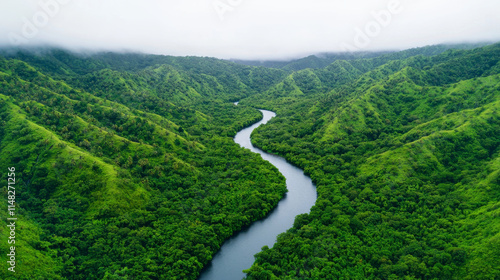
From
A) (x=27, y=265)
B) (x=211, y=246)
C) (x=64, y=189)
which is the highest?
(x=64, y=189)

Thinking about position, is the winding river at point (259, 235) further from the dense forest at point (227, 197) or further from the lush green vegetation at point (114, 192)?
the dense forest at point (227, 197)

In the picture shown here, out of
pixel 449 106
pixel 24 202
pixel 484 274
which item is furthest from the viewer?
pixel 449 106

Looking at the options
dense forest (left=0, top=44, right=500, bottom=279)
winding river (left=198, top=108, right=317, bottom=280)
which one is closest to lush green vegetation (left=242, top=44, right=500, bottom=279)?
dense forest (left=0, top=44, right=500, bottom=279)

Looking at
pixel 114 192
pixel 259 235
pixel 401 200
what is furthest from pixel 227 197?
pixel 401 200

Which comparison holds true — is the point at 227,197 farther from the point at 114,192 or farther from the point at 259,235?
the point at 114,192

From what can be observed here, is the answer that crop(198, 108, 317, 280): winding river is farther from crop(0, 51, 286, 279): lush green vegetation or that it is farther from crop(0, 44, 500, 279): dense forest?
crop(0, 44, 500, 279): dense forest

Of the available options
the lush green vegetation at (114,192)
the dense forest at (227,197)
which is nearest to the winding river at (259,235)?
the lush green vegetation at (114,192)

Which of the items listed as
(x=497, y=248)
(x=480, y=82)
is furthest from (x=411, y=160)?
(x=480, y=82)

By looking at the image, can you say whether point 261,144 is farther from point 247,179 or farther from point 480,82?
point 480,82

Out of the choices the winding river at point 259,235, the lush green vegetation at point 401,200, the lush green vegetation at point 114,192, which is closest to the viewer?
the lush green vegetation at point 401,200
